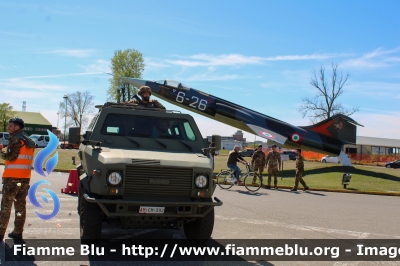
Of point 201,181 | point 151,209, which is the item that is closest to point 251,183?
point 201,181

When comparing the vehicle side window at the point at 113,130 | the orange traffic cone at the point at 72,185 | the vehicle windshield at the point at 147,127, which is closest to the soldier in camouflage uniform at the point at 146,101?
→ the vehicle windshield at the point at 147,127

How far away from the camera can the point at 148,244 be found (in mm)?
6672

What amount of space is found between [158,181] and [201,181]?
639 mm

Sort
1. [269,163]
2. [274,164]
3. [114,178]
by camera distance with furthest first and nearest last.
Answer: [269,163], [274,164], [114,178]

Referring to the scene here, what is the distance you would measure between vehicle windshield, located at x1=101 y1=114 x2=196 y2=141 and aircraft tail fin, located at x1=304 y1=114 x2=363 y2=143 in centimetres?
2504

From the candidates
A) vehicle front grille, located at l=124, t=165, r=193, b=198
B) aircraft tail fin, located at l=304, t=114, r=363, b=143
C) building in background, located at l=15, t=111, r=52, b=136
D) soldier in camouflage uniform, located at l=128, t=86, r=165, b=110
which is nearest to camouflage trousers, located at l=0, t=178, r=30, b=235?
vehicle front grille, located at l=124, t=165, r=193, b=198

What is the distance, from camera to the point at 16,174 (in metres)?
6.32

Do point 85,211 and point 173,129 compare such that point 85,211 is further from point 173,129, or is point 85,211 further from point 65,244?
point 173,129

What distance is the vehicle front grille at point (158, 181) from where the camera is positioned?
231 inches

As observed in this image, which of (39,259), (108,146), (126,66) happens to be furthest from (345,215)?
(126,66)

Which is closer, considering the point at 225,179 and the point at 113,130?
the point at 113,130

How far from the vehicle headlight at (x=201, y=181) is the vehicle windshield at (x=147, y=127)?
1.38 m

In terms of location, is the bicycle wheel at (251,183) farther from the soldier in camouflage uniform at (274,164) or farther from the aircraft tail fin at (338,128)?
the aircraft tail fin at (338,128)

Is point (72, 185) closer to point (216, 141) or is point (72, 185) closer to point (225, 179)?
point (216, 141)
